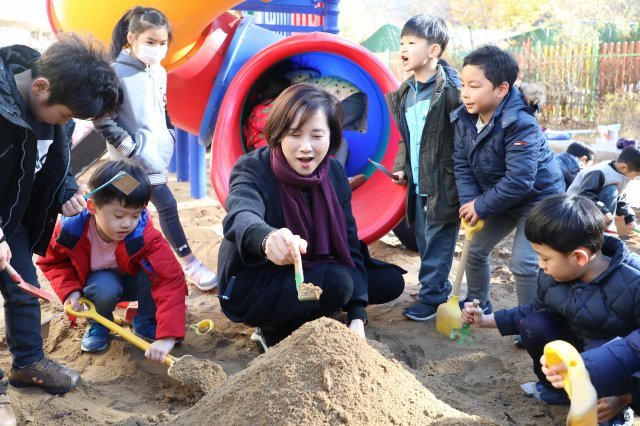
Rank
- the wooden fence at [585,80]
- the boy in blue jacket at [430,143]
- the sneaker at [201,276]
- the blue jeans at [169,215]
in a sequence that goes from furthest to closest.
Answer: the wooden fence at [585,80] → the sneaker at [201,276] → the blue jeans at [169,215] → the boy in blue jacket at [430,143]

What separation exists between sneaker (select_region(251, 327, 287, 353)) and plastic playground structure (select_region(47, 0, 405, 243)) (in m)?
1.04

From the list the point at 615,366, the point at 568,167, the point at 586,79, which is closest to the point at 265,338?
the point at 615,366

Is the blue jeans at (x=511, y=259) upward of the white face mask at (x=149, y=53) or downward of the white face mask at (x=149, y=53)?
downward

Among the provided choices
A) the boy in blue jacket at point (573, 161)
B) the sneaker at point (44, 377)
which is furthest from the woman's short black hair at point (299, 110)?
the boy in blue jacket at point (573, 161)

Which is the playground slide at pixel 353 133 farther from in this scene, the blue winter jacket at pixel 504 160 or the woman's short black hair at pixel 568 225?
the woman's short black hair at pixel 568 225

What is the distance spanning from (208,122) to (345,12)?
21742 mm

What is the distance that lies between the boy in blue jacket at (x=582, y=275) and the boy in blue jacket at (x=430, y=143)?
939 millimetres

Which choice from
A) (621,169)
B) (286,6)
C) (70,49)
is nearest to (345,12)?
(286,6)

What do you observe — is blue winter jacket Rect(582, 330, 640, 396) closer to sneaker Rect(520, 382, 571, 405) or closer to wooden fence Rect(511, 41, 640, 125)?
sneaker Rect(520, 382, 571, 405)

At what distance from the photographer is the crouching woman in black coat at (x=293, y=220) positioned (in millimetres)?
2264

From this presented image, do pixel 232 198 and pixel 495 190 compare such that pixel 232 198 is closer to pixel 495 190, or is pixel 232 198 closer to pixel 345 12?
pixel 495 190

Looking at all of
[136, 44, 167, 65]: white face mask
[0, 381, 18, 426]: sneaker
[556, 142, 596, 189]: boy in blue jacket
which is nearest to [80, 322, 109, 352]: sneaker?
[0, 381, 18, 426]: sneaker

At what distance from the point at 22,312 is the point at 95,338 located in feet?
1.50

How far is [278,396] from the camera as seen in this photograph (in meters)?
1.59
